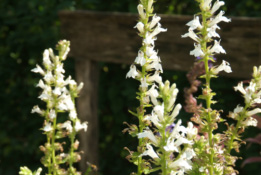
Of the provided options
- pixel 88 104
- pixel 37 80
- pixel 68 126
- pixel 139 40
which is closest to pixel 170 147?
pixel 68 126

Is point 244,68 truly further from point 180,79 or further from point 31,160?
point 31,160

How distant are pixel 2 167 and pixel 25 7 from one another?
1390 millimetres

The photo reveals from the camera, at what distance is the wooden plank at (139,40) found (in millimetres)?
2980

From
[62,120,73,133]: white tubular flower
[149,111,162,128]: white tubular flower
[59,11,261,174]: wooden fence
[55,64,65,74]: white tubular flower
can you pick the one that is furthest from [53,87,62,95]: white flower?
[59,11,261,174]: wooden fence

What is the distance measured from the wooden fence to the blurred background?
0.74ft

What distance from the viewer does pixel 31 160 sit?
4598 millimetres

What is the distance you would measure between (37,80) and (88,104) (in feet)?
2.33

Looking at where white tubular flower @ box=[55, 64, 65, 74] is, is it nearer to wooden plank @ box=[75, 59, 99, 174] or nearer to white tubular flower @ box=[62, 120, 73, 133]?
white tubular flower @ box=[62, 120, 73, 133]

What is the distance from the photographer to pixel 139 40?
3.44 metres

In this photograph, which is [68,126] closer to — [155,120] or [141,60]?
[141,60]

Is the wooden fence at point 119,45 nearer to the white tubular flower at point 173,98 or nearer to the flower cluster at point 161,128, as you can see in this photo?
the flower cluster at point 161,128

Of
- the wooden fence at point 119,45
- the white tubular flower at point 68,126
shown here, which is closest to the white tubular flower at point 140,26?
the white tubular flower at point 68,126

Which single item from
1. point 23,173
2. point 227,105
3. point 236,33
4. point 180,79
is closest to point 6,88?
point 180,79

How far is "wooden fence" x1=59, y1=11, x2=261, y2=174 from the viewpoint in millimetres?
2996
